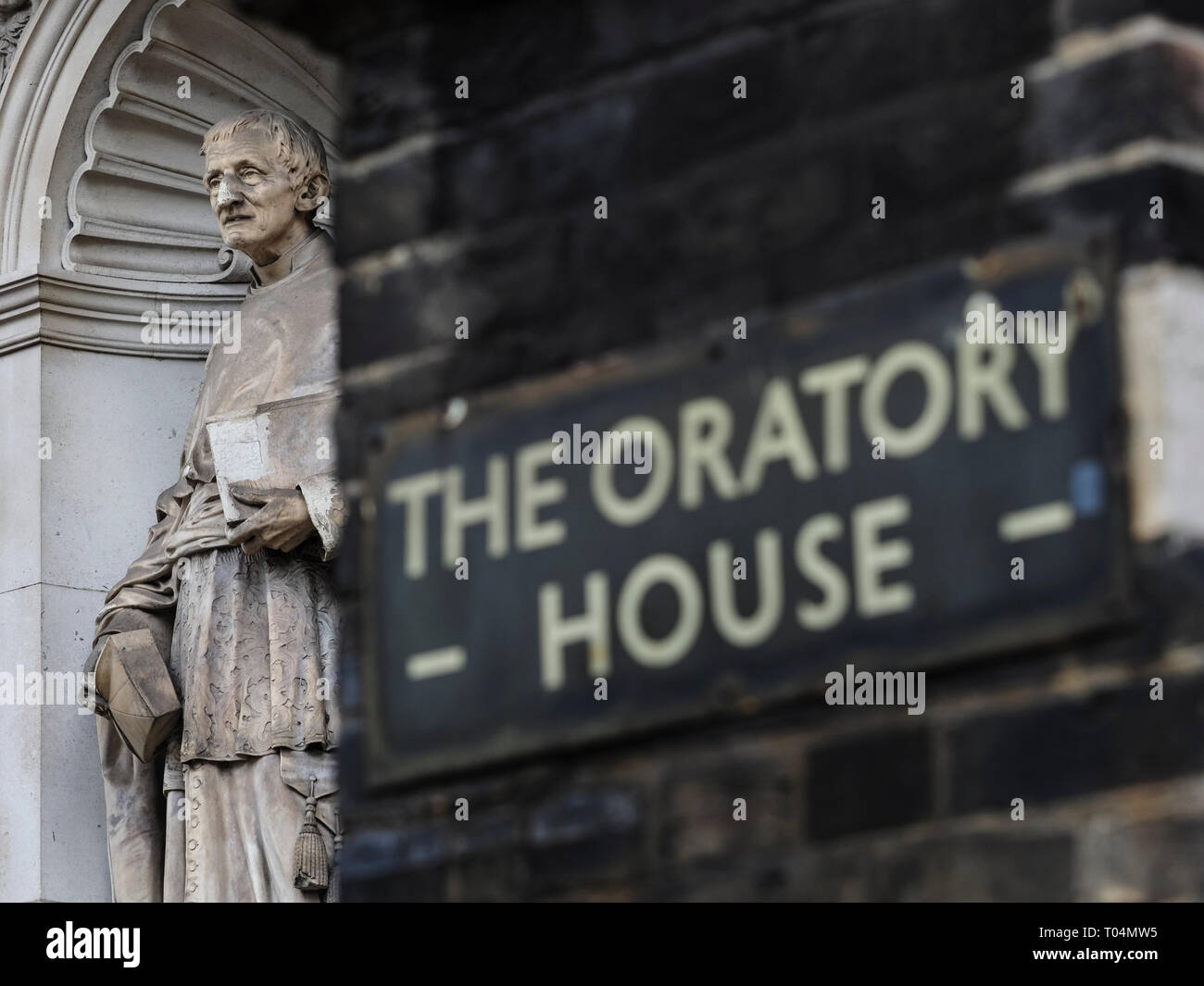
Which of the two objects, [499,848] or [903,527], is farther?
[499,848]

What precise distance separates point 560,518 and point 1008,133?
83cm

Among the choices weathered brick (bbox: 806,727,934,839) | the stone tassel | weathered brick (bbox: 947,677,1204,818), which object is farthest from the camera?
the stone tassel

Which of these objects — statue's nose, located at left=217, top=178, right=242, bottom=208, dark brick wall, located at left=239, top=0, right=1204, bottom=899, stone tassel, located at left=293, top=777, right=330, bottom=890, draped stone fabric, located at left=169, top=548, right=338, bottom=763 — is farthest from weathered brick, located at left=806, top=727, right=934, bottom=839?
statue's nose, located at left=217, top=178, right=242, bottom=208

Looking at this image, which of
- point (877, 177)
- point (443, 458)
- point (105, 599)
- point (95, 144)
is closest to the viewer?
point (877, 177)

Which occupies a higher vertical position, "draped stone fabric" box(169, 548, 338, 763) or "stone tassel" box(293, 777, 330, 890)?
"draped stone fabric" box(169, 548, 338, 763)

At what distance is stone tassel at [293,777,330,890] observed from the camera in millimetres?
7664

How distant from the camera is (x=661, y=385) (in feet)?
14.9

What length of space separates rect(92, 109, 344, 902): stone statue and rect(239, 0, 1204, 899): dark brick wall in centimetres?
296

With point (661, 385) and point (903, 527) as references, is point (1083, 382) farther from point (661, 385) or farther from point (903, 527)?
point (661, 385)

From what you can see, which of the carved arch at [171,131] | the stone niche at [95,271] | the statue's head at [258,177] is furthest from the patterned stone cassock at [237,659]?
the carved arch at [171,131]

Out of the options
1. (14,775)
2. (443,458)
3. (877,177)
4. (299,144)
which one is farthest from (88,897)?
(877,177)

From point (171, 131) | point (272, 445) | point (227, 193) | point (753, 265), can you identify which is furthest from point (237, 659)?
point (753, 265)

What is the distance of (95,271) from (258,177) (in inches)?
33.4

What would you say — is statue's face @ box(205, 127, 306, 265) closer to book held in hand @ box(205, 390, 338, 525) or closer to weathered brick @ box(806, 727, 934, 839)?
book held in hand @ box(205, 390, 338, 525)
